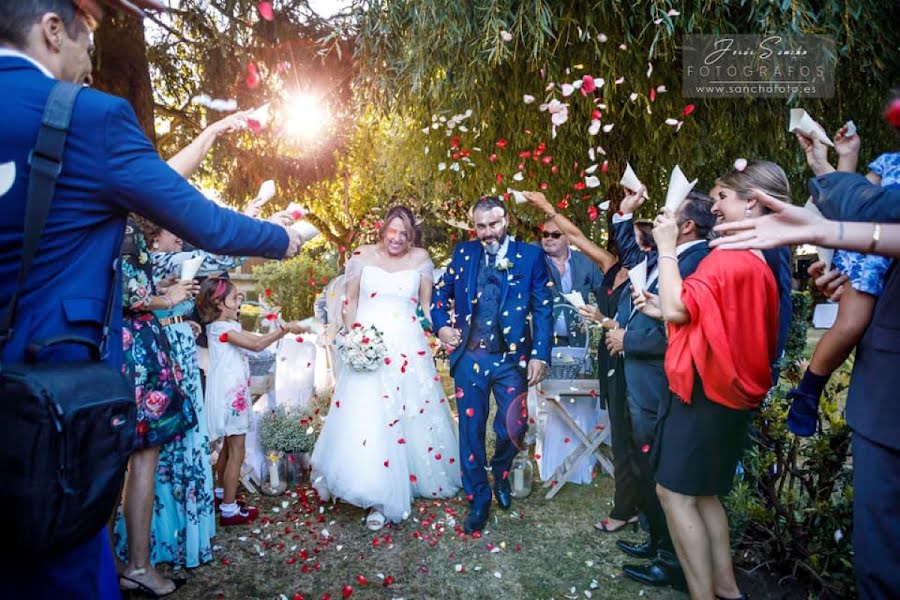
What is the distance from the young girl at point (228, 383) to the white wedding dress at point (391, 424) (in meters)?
0.66

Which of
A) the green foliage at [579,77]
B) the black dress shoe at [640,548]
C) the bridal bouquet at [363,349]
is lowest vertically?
the black dress shoe at [640,548]

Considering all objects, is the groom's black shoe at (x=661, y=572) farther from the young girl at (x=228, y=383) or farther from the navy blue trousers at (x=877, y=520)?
the young girl at (x=228, y=383)

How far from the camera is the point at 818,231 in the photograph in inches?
64.9

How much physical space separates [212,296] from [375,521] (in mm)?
2079

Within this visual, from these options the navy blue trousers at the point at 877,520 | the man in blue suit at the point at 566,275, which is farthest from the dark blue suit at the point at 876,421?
the man in blue suit at the point at 566,275

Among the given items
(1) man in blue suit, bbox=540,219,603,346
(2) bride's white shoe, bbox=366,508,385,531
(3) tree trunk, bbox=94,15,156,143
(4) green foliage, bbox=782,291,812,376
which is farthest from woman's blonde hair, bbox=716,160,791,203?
(3) tree trunk, bbox=94,15,156,143

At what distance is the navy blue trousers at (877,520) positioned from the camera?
1.86 metres

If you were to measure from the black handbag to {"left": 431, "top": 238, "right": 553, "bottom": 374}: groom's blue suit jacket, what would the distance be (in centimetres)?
328

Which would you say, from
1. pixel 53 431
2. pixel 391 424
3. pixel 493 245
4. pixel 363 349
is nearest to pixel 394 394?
pixel 391 424

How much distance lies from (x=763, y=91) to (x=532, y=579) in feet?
11.7

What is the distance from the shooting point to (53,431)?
1354 mm

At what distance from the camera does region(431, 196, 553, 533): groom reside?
457 centimetres

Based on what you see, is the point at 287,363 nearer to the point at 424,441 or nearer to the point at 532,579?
the point at 424,441

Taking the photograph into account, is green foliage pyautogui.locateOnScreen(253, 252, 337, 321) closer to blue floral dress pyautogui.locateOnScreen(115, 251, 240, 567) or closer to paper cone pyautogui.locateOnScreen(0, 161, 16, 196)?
blue floral dress pyautogui.locateOnScreen(115, 251, 240, 567)
